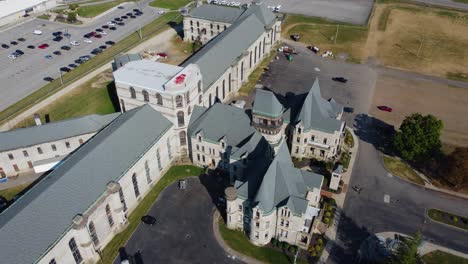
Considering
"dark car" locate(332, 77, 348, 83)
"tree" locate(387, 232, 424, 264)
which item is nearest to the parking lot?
"dark car" locate(332, 77, 348, 83)

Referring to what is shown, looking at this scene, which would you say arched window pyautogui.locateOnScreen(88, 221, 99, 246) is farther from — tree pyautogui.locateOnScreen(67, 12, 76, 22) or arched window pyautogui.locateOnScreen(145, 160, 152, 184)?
tree pyautogui.locateOnScreen(67, 12, 76, 22)

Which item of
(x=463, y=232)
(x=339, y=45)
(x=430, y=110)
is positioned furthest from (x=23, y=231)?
(x=339, y=45)

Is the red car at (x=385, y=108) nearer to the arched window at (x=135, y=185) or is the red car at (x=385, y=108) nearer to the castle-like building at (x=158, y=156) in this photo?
the castle-like building at (x=158, y=156)

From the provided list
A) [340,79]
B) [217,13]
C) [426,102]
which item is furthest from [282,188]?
[217,13]

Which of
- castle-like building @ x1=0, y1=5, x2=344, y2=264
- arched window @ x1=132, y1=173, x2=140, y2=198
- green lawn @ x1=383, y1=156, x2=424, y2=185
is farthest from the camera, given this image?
green lawn @ x1=383, y1=156, x2=424, y2=185

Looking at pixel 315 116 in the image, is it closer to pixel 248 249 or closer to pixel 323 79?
pixel 248 249

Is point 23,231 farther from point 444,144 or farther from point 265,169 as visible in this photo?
point 444,144
